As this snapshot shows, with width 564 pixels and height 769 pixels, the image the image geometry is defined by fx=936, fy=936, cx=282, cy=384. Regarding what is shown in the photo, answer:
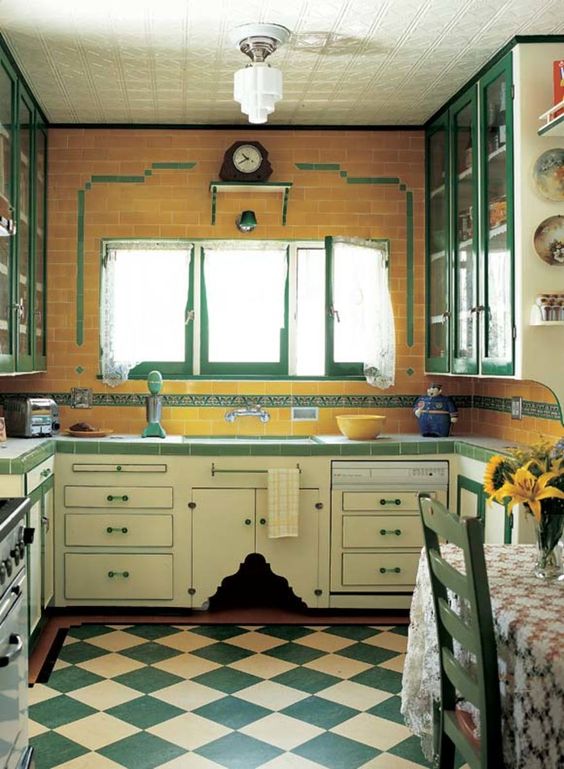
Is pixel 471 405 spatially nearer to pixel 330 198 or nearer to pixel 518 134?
pixel 330 198

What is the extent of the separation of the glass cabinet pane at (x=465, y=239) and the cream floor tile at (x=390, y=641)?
1386 millimetres

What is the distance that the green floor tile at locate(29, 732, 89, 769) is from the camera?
3182 mm

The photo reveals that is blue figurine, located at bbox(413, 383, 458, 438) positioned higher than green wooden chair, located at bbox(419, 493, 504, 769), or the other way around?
blue figurine, located at bbox(413, 383, 458, 438)

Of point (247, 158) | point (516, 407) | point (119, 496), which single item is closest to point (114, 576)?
point (119, 496)

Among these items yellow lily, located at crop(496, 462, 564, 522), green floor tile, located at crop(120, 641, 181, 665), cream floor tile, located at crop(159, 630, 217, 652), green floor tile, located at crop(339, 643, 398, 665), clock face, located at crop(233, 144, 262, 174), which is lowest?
green floor tile, located at crop(339, 643, 398, 665)

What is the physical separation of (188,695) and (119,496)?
55.1 inches

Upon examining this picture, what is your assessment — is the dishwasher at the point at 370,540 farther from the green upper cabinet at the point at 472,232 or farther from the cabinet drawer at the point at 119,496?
the cabinet drawer at the point at 119,496

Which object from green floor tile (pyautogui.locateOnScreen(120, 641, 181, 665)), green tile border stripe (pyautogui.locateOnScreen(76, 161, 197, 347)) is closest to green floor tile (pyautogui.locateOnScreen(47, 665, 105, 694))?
green floor tile (pyautogui.locateOnScreen(120, 641, 181, 665))

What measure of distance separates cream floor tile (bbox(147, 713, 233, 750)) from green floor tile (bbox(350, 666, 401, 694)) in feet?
2.46

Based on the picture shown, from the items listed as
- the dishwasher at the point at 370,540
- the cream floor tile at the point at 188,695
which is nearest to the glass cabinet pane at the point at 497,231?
the dishwasher at the point at 370,540

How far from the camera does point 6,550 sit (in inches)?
98.9

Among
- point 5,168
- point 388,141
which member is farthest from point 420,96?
point 5,168

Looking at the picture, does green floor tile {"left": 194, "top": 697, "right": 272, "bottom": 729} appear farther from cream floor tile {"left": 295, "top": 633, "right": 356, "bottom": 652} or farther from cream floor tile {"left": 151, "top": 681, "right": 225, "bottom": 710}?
cream floor tile {"left": 295, "top": 633, "right": 356, "bottom": 652}

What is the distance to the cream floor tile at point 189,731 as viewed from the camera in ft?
11.1
